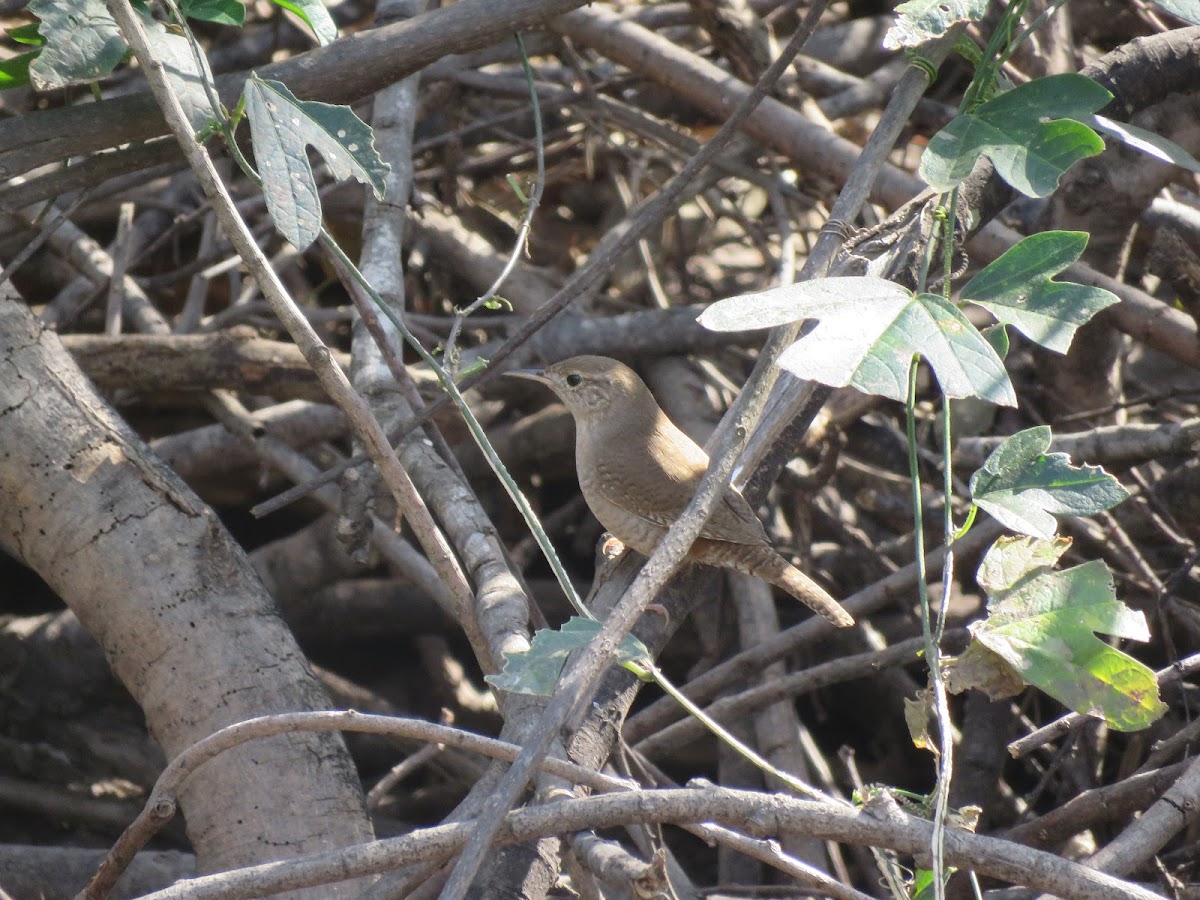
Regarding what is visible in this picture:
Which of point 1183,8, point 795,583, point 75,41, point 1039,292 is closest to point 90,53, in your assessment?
point 75,41

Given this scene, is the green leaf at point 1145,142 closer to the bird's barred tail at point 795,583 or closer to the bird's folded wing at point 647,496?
the bird's barred tail at point 795,583

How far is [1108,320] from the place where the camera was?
3.46 meters

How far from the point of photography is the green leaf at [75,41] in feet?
6.38

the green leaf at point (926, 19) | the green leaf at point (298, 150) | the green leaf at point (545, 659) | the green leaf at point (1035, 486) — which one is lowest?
the green leaf at point (545, 659)

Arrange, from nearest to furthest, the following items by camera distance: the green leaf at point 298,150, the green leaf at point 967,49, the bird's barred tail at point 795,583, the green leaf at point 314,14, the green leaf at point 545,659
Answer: the green leaf at point 545,659
the green leaf at point 298,150
the green leaf at point 314,14
the green leaf at point 967,49
the bird's barred tail at point 795,583

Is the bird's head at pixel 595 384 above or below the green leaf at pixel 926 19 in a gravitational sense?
below

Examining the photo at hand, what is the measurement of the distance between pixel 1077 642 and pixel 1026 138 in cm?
76

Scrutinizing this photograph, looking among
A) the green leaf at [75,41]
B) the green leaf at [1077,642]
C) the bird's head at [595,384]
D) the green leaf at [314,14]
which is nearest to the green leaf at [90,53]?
the green leaf at [75,41]

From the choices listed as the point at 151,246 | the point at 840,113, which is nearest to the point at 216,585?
the point at 151,246

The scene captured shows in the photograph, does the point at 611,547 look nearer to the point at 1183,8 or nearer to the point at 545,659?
the point at 545,659

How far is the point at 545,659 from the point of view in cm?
147

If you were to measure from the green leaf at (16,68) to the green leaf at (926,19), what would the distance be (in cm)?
165

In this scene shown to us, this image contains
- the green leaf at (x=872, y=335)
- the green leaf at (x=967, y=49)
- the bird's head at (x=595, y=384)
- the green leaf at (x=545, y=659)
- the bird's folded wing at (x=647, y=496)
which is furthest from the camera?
the bird's head at (x=595, y=384)

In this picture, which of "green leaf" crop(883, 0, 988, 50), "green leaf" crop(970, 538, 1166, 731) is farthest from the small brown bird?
"green leaf" crop(883, 0, 988, 50)
